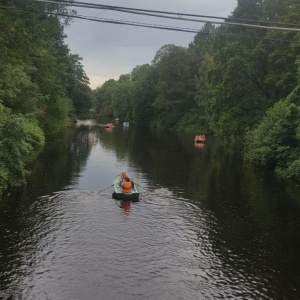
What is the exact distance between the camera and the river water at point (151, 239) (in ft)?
37.8

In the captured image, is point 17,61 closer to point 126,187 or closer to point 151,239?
point 126,187

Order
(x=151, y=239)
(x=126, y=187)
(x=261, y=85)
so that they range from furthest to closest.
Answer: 1. (x=261, y=85)
2. (x=126, y=187)
3. (x=151, y=239)

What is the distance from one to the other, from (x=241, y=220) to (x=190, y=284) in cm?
774

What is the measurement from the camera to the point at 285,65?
38938 millimetres

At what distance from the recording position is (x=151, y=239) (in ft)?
51.2

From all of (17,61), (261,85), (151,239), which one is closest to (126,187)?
(151,239)

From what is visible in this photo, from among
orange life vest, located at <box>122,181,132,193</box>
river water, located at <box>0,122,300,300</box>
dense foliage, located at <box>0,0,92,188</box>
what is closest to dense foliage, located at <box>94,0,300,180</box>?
river water, located at <box>0,122,300,300</box>

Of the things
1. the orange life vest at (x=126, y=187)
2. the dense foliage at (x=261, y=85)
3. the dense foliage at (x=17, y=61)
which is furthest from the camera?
the dense foliage at (x=261, y=85)

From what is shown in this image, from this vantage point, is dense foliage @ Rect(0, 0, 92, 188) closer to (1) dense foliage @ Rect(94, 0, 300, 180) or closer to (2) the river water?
(2) the river water

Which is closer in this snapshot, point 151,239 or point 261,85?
point 151,239

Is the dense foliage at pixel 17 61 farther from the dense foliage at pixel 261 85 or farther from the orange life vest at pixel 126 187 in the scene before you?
the dense foliage at pixel 261 85

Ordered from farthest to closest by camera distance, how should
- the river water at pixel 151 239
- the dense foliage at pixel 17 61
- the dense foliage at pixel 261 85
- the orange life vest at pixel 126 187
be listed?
the dense foliage at pixel 261 85 < the orange life vest at pixel 126 187 < the dense foliage at pixel 17 61 < the river water at pixel 151 239

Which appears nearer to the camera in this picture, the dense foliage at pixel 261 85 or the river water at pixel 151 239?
the river water at pixel 151 239

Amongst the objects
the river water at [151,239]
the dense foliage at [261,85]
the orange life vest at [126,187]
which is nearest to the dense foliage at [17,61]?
the river water at [151,239]
